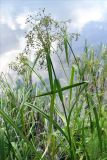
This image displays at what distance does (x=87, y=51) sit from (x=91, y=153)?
2.46 ft

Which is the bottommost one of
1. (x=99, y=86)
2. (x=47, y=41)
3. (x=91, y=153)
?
(x=91, y=153)

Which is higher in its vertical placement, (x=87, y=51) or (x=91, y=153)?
(x=87, y=51)

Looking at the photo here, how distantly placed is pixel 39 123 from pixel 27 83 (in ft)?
1.38

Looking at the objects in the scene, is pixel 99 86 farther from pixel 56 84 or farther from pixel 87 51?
pixel 56 84

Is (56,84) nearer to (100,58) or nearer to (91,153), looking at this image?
(91,153)

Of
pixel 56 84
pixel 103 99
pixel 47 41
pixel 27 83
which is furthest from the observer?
pixel 27 83

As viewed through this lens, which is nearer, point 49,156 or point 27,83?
point 49,156

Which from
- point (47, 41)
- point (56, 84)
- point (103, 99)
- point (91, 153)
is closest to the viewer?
point (56, 84)

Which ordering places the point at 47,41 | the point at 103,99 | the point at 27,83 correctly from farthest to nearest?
the point at 27,83, the point at 103,99, the point at 47,41

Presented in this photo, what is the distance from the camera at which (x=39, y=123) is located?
2309 mm

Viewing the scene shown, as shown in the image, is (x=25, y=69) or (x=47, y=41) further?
(x=25, y=69)

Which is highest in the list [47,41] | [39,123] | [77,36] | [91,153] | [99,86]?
[77,36]

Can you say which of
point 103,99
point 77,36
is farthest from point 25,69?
point 103,99

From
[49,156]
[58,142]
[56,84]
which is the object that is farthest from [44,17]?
[56,84]
